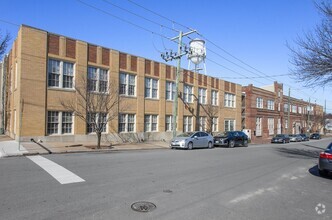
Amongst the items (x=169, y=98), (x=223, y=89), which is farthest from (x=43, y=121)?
(x=223, y=89)

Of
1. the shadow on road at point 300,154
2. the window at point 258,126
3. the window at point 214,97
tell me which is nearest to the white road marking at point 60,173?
the shadow on road at point 300,154

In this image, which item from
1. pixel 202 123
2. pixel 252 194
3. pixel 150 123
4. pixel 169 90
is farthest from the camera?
pixel 202 123

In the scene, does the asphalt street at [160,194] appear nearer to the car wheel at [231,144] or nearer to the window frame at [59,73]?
the window frame at [59,73]

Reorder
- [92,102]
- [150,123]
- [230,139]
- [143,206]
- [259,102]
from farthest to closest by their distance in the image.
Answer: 1. [259,102]
2. [150,123]
3. [230,139]
4. [92,102]
5. [143,206]

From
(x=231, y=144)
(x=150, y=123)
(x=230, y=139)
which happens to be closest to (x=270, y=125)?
(x=231, y=144)

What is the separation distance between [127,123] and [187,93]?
402 inches

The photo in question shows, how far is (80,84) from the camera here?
73.7ft

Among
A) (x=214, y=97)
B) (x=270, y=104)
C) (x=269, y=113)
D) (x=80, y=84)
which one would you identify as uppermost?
(x=270, y=104)

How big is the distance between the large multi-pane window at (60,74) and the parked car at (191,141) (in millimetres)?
9136

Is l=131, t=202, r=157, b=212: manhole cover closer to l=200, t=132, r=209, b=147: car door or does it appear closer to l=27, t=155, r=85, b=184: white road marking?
l=27, t=155, r=85, b=184: white road marking

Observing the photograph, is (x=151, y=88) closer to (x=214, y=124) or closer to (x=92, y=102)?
(x=92, y=102)

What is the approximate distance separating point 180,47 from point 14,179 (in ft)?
67.2

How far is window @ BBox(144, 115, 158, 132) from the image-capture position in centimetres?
2905

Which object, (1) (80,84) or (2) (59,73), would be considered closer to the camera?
(2) (59,73)
